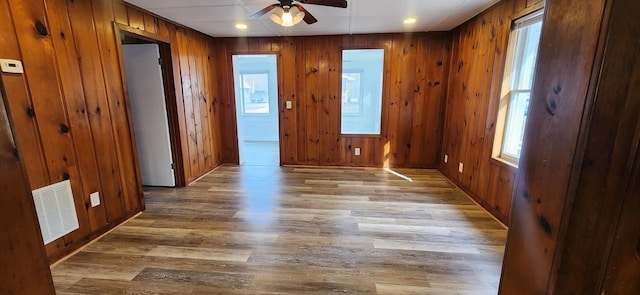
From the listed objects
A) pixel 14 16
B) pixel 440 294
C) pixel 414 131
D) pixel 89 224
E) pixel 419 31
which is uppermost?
pixel 419 31

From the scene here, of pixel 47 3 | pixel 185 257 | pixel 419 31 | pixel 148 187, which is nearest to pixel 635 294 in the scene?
pixel 185 257

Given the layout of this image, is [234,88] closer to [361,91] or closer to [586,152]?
[361,91]

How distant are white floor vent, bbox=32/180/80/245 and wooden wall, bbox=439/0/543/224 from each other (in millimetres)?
3969

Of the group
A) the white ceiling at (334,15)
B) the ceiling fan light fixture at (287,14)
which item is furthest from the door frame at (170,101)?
the ceiling fan light fixture at (287,14)

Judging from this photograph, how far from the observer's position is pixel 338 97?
14.8 feet

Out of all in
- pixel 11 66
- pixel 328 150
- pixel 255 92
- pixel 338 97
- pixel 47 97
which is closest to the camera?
pixel 11 66

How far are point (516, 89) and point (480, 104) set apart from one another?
51cm

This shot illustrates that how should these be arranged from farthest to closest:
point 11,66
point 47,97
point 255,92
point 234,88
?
point 255,92 → point 234,88 → point 47,97 → point 11,66

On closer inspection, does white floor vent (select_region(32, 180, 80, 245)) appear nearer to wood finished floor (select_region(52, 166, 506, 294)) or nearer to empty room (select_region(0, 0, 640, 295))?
empty room (select_region(0, 0, 640, 295))

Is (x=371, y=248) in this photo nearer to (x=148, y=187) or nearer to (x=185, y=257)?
(x=185, y=257)

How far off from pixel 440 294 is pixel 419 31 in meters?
3.72

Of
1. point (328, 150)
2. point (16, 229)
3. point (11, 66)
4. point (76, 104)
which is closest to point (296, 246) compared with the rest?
point (16, 229)

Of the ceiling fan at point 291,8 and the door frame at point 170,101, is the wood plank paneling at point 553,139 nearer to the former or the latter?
the ceiling fan at point 291,8

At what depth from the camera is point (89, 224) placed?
2.40 m
